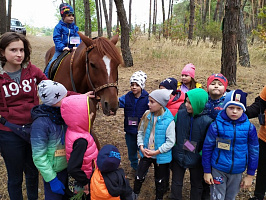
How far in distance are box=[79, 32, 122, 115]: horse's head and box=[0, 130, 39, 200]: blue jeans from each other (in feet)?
3.17

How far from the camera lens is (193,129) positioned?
2.40 m

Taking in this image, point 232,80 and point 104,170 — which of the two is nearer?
point 104,170

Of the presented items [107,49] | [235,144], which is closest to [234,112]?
[235,144]

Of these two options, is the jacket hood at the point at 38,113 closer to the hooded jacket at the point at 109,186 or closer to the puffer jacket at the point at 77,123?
the puffer jacket at the point at 77,123

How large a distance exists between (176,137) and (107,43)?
1.45 m

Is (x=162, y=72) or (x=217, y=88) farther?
(x=162, y=72)

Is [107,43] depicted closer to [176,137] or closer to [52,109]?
[52,109]

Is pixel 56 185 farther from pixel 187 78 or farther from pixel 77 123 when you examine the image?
pixel 187 78

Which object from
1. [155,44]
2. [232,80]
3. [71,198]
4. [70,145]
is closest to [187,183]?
[71,198]

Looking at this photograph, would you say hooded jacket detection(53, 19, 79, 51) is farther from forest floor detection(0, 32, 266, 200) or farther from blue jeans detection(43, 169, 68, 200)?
blue jeans detection(43, 169, 68, 200)

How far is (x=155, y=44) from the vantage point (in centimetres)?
1326

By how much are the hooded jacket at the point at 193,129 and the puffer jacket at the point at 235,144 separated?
173 millimetres

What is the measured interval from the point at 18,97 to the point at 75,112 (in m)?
0.74

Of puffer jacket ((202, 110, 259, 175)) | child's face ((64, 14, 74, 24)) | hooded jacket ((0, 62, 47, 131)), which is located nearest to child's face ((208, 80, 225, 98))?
puffer jacket ((202, 110, 259, 175))
